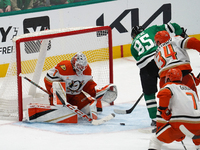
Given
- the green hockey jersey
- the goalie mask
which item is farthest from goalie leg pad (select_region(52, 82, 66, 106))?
the green hockey jersey

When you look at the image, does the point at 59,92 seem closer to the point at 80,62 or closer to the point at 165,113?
the point at 80,62

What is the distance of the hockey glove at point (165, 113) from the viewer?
12.0ft

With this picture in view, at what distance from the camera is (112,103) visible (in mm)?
5492

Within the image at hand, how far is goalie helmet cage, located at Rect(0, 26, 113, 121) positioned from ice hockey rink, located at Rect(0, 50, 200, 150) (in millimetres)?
265

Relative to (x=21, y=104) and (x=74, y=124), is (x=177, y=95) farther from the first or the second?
(x=21, y=104)

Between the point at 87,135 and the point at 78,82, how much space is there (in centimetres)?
67

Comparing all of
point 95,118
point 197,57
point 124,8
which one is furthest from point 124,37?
point 95,118

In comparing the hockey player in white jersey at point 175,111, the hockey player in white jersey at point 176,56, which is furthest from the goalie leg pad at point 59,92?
the hockey player in white jersey at point 175,111

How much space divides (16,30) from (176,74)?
3433 millimetres

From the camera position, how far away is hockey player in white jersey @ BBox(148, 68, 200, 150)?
11.9 ft

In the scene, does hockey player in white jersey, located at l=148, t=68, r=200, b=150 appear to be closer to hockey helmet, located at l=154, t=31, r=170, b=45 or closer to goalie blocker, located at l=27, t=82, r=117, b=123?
hockey helmet, located at l=154, t=31, r=170, b=45

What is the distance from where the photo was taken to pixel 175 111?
3.67 metres

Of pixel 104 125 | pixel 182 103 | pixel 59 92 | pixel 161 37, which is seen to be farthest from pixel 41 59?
pixel 182 103

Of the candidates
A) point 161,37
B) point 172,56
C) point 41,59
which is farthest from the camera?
point 41,59
